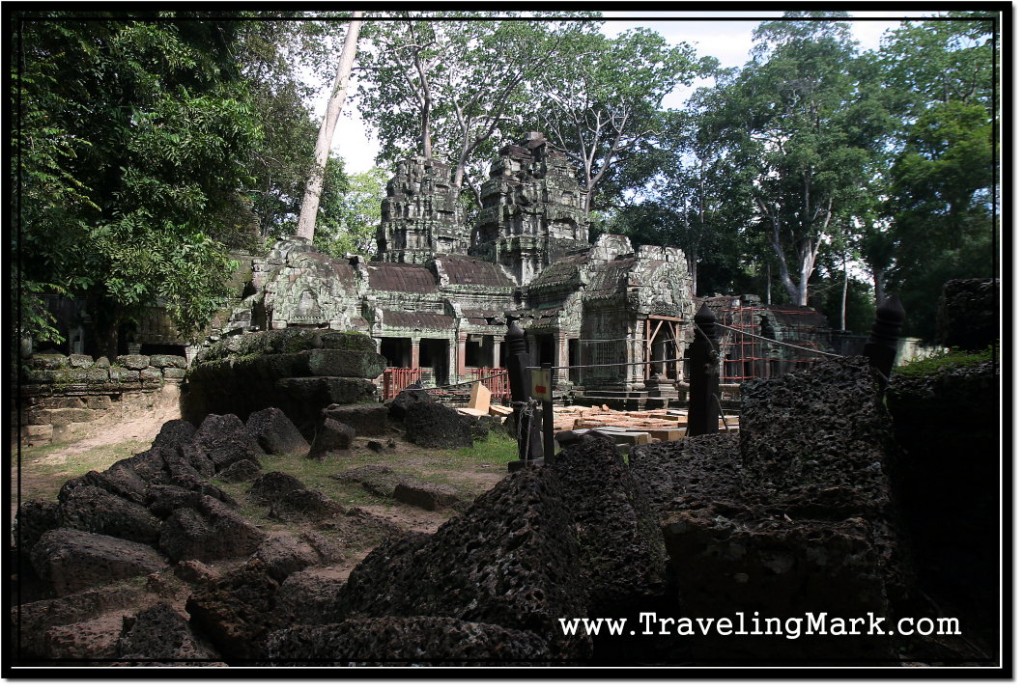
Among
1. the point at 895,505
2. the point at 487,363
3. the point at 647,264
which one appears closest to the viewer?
the point at 895,505

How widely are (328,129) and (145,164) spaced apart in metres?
3.44

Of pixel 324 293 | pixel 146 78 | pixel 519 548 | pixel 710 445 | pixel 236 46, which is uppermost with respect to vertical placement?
pixel 236 46

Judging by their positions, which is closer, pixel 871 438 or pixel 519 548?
pixel 519 548

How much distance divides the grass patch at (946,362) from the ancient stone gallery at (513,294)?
14777 millimetres

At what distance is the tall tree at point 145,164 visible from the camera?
8.52 meters

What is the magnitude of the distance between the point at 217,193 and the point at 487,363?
39.9ft

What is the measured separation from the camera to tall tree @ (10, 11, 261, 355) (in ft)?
27.9

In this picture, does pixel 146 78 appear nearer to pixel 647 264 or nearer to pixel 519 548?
pixel 519 548

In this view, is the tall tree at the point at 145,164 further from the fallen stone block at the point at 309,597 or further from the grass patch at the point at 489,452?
the fallen stone block at the point at 309,597

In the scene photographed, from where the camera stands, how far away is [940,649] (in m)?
2.46

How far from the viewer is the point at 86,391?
33.6 feet

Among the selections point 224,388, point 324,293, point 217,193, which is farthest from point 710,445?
point 324,293

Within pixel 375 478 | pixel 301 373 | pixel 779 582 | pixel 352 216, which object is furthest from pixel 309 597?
pixel 352 216

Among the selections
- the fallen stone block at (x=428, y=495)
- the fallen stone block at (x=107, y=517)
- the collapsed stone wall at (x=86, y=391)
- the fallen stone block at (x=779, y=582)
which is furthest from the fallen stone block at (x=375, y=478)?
the collapsed stone wall at (x=86, y=391)
